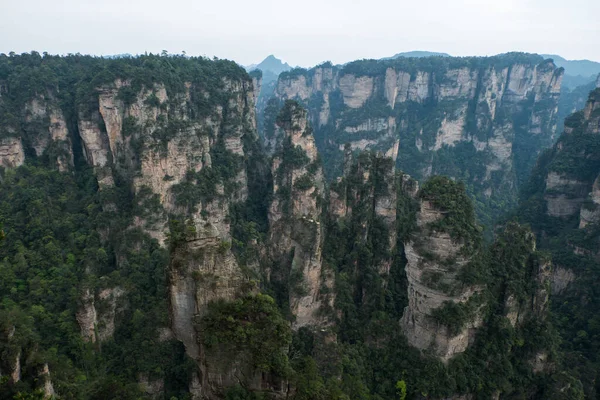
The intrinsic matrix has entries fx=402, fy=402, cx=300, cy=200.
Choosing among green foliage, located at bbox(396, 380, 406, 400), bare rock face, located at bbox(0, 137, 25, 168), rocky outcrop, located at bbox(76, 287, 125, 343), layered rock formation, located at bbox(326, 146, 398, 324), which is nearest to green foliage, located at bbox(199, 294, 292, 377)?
green foliage, located at bbox(396, 380, 406, 400)

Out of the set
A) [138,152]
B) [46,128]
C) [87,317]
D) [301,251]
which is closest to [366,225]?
[301,251]

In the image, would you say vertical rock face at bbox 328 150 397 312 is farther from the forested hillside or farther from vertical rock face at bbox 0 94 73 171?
vertical rock face at bbox 0 94 73 171

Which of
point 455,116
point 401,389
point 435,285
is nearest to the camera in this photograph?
point 401,389

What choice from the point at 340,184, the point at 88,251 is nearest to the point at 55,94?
the point at 88,251

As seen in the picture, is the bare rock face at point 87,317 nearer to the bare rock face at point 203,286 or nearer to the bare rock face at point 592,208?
the bare rock face at point 203,286

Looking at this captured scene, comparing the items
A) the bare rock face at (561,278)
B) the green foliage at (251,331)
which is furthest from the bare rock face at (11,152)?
the bare rock face at (561,278)

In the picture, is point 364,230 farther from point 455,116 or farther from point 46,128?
point 455,116
